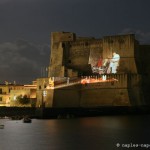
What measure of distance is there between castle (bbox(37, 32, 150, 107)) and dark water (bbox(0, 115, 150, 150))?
807 centimetres

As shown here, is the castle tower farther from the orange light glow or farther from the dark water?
the dark water

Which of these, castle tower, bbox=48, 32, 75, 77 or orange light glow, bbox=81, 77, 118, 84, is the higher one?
castle tower, bbox=48, 32, 75, 77

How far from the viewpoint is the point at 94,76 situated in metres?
47.2

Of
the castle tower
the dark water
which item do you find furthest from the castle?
the dark water

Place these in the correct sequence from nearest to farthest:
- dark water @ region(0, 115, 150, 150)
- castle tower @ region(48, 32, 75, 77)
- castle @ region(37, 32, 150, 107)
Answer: dark water @ region(0, 115, 150, 150), castle @ region(37, 32, 150, 107), castle tower @ region(48, 32, 75, 77)

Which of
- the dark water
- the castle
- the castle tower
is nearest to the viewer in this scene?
the dark water

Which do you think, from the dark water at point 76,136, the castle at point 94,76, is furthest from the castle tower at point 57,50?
the dark water at point 76,136

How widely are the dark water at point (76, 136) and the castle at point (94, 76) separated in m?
8.07

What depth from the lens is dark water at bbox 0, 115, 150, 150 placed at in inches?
1021

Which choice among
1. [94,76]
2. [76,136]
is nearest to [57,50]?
[94,76]

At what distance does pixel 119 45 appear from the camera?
49.0 m

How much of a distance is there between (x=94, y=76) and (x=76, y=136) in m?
17.9

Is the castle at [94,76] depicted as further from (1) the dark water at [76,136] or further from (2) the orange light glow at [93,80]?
(1) the dark water at [76,136]

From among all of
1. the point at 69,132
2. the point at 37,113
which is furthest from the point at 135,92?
the point at 69,132
